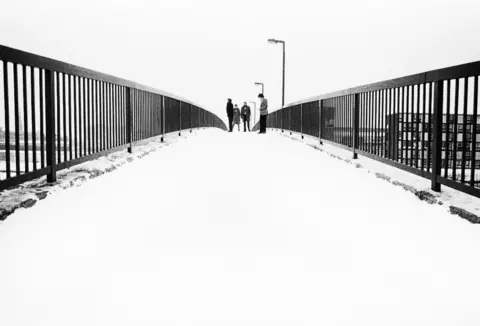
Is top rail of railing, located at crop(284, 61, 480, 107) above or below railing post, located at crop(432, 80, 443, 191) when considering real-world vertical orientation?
above

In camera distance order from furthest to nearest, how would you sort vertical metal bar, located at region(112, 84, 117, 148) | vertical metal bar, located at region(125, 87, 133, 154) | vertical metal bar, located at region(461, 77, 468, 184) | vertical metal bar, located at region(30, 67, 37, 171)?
vertical metal bar, located at region(125, 87, 133, 154), vertical metal bar, located at region(112, 84, 117, 148), vertical metal bar, located at region(30, 67, 37, 171), vertical metal bar, located at region(461, 77, 468, 184)

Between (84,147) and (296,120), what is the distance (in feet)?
36.3

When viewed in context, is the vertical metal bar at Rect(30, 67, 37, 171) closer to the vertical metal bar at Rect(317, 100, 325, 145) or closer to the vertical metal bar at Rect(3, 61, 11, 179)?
the vertical metal bar at Rect(3, 61, 11, 179)

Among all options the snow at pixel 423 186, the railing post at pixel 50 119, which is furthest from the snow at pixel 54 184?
the snow at pixel 423 186

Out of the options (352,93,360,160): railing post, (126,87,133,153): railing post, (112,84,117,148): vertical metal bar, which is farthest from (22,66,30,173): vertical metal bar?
(352,93,360,160): railing post

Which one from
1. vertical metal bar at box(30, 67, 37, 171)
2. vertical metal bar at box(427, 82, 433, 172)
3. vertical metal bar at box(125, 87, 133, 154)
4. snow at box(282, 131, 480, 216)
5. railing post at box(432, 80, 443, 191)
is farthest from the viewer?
vertical metal bar at box(125, 87, 133, 154)

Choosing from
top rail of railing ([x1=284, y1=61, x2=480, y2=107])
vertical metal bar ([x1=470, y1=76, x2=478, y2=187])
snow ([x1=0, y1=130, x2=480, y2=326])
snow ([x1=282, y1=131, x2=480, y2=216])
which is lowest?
snow ([x1=0, y1=130, x2=480, y2=326])

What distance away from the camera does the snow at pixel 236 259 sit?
2.27 metres

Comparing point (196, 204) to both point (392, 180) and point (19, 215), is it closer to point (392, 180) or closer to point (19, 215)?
point (19, 215)

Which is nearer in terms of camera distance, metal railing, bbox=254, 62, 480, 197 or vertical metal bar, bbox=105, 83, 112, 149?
metal railing, bbox=254, 62, 480, 197

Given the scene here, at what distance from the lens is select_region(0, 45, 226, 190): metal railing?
14.2 feet

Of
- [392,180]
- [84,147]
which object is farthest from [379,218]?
[84,147]

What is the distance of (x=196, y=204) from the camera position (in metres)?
4.55

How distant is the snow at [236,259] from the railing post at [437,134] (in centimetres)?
34
